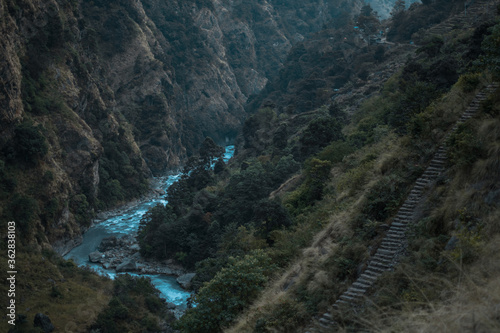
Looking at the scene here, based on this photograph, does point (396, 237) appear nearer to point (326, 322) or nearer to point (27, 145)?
point (326, 322)

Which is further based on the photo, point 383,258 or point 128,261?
point 128,261

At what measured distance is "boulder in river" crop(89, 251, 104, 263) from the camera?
43.1 m

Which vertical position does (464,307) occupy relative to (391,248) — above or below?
above

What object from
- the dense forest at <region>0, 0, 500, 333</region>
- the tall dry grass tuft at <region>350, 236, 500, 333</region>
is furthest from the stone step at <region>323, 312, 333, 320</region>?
the tall dry grass tuft at <region>350, 236, 500, 333</region>

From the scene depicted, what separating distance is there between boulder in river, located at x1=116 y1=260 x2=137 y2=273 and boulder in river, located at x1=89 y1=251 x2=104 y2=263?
11.6 feet

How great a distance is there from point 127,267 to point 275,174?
59.6 feet

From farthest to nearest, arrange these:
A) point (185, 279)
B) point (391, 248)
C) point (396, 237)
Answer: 1. point (185, 279)
2. point (396, 237)
3. point (391, 248)

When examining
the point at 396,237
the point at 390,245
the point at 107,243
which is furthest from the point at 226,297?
the point at 107,243

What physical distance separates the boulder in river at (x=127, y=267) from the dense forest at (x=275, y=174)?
3.35 meters

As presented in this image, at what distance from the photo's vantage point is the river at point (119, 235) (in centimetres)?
3574

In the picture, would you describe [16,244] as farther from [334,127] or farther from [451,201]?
[451,201]

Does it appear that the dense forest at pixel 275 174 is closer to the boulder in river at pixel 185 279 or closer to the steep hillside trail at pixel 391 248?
the steep hillside trail at pixel 391 248

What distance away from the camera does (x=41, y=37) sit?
160 ft

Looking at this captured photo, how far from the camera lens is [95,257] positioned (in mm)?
43344
